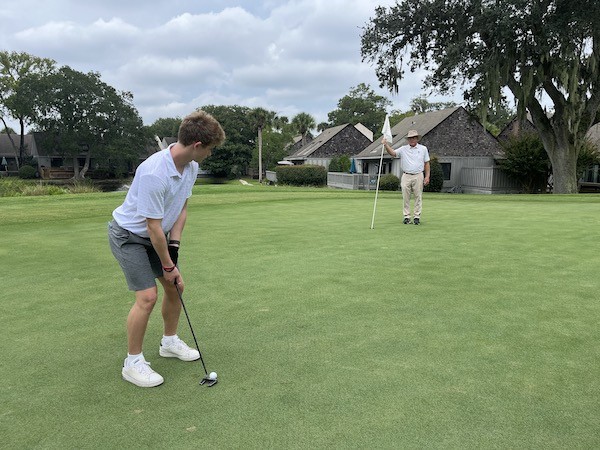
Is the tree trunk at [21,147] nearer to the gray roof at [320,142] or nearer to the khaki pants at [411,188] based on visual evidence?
the gray roof at [320,142]

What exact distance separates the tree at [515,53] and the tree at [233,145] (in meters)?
51.2

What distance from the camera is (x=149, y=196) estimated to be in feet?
10.6

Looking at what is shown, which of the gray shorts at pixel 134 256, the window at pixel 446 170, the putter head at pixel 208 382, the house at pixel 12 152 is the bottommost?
the putter head at pixel 208 382

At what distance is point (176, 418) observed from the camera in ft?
9.48

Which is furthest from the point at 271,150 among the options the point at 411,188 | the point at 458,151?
the point at 411,188

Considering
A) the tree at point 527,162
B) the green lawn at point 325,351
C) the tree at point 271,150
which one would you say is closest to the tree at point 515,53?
the tree at point 527,162

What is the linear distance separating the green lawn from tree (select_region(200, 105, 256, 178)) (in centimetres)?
7101

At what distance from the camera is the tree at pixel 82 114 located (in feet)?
213

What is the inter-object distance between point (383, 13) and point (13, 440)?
2933cm

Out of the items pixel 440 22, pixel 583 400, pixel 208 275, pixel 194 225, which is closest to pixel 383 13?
pixel 440 22

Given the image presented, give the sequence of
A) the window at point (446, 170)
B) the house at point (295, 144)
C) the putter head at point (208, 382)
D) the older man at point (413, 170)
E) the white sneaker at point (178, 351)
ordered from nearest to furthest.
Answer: the putter head at point (208, 382), the white sneaker at point (178, 351), the older man at point (413, 170), the window at point (446, 170), the house at point (295, 144)

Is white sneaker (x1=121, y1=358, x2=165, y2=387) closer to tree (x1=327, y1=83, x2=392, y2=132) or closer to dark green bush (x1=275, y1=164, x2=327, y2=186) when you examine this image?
dark green bush (x1=275, y1=164, x2=327, y2=186)

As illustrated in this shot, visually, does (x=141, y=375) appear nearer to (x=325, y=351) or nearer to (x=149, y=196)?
(x=149, y=196)

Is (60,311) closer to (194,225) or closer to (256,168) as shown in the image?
(194,225)
